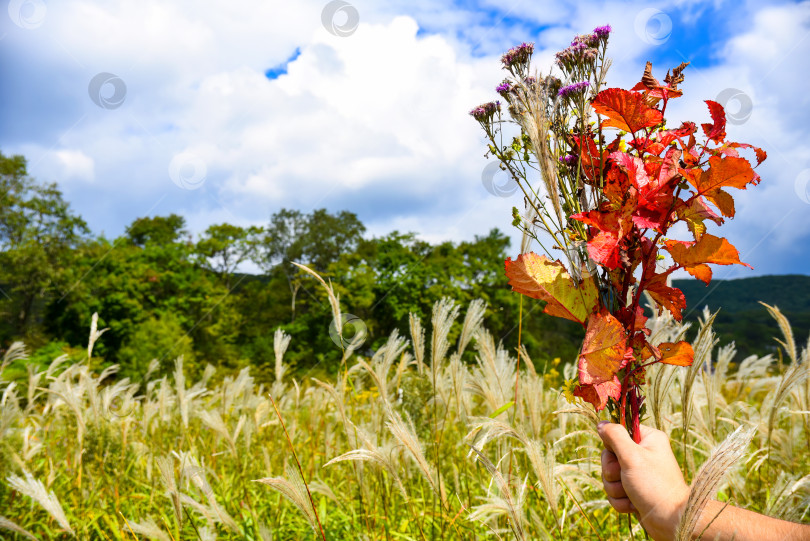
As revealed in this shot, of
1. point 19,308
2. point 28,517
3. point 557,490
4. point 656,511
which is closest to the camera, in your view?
point 656,511

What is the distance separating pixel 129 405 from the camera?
3.53 m

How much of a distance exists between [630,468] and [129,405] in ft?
12.2

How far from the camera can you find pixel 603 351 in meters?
0.91

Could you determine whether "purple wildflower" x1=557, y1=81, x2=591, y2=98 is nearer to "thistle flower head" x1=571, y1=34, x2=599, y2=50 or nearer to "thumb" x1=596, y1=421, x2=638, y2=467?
"thistle flower head" x1=571, y1=34, x2=599, y2=50

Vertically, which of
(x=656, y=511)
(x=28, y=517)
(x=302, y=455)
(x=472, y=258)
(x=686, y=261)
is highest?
(x=472, y=258)

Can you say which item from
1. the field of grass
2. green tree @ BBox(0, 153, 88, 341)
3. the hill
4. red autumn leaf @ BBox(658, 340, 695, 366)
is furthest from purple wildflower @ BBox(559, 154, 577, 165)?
the hill

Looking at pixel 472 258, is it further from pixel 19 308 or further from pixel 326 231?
pixel 19 308

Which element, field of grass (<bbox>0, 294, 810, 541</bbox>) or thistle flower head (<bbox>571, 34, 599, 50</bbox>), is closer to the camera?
thistle flower head (<bbox>571, 34, 599, 50</bbox>)

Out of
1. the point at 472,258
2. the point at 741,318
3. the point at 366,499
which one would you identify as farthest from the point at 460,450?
the point at 741,318

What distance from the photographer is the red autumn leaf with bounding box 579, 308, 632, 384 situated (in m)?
0.90

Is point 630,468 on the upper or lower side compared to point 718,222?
lower

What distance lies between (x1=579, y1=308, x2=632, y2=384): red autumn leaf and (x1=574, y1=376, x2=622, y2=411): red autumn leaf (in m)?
0.02

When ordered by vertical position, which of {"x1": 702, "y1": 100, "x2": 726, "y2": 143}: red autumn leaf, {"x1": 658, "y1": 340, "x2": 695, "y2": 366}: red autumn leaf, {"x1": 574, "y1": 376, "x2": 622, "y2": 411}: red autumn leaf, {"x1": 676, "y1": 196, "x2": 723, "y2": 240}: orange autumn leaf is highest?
{"x1": 702, "y1": 100, "x2": 726, "y2": 143}: red autumn leaf

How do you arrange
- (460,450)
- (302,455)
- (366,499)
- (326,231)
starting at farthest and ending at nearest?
(326,231)
(302,455)
(460,450)
(366,499)
